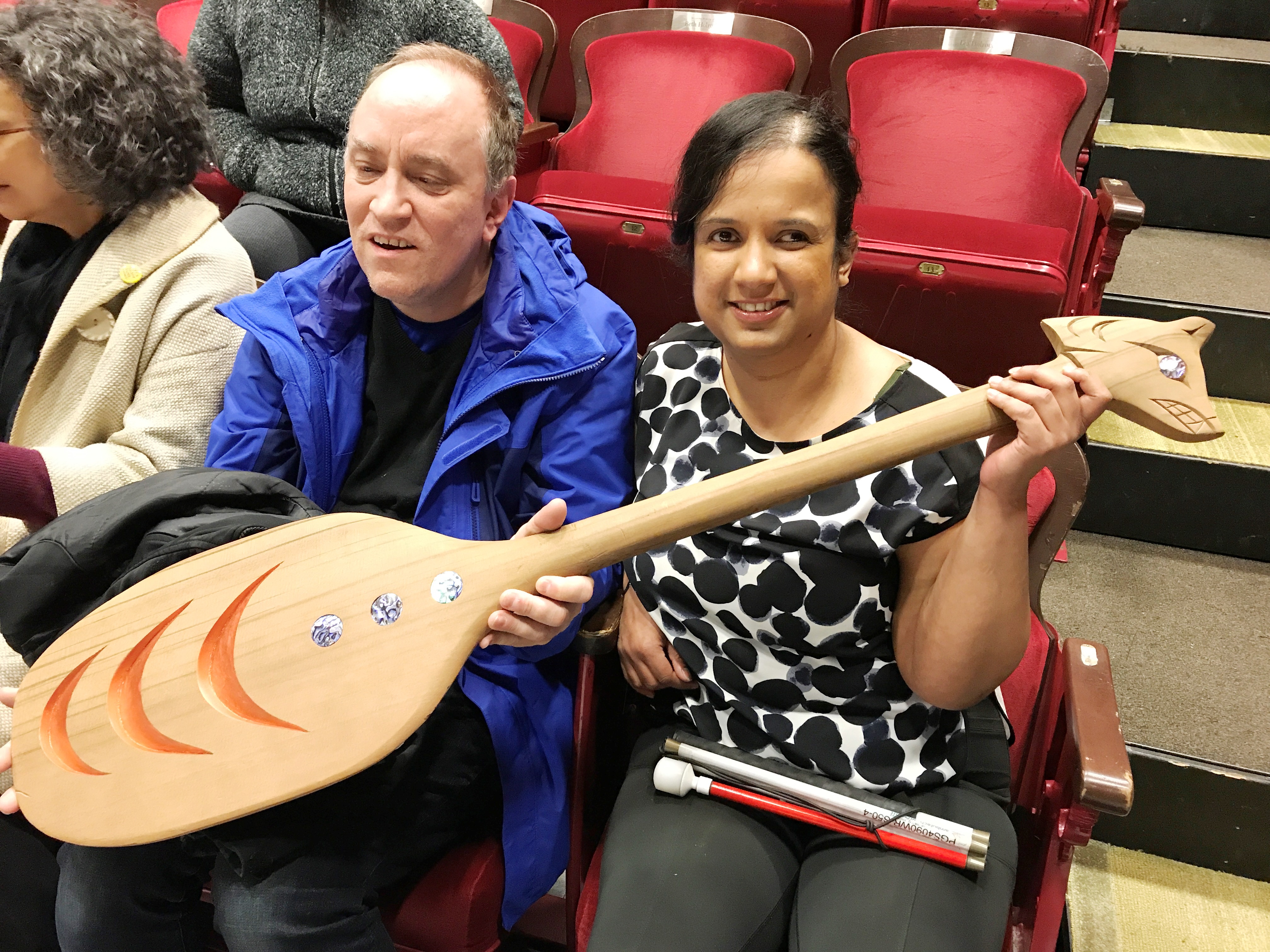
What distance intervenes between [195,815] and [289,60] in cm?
138

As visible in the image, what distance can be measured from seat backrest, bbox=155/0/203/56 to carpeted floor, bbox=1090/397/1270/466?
2.31 m

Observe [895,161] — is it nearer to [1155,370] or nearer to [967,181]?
[967,181]

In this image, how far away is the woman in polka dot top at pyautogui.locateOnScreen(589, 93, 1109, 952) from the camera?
877 mm

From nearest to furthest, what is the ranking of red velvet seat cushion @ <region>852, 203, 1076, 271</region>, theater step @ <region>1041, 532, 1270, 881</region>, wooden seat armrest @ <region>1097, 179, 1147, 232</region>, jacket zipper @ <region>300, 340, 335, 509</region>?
jacket zipper @ <region>300, 340, 335, 509</region>
red velvet seat cushion @ <region>852, 203, 1076, 271</region>
theater step @ <region>1041, 532, 1270, 881</region>
wooden seat armrest @ <region>1097, 179, 1147, 232</region>

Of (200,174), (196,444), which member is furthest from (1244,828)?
(200,174)

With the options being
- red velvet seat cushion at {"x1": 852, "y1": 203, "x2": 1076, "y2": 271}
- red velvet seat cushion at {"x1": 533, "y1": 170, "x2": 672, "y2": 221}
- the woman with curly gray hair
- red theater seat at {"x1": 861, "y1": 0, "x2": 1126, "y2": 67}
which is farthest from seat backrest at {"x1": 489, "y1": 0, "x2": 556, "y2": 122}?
red velvet seat cushion at {"x1": 852, "y1": 203, "x2": 1076, "y2": 271}

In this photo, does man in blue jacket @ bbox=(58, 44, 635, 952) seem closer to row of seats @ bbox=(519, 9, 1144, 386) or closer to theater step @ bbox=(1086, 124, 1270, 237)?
row of seats @ bbox=(519, 9, 1144, 386)

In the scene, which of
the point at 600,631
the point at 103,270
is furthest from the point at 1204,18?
the point at 103,270

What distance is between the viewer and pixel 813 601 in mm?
949

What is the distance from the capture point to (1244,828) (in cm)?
139

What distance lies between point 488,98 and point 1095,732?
3.00 ft

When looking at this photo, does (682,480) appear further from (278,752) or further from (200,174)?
(200,174)

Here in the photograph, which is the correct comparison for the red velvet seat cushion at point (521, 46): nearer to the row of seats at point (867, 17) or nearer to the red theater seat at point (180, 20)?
the row of seats at point (867, 17)

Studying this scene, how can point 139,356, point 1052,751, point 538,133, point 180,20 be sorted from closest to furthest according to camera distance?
point 1052,751 → point 139,356 → point 538,133 → point 180,20
